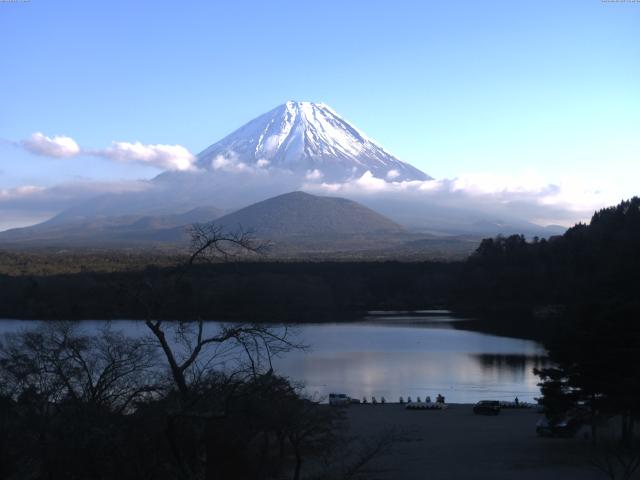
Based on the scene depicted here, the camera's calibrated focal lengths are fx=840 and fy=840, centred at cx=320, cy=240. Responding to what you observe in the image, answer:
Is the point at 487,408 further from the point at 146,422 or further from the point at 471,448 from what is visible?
the point at 146,422

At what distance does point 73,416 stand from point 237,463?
985 millimetres

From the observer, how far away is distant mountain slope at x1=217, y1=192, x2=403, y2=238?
9675 centimetres

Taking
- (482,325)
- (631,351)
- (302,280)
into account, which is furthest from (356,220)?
(631,351)

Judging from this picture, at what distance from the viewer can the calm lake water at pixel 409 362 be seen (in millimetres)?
16297

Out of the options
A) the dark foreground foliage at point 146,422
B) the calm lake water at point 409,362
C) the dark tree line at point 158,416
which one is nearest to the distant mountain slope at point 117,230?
the calm lake water at point 409,362

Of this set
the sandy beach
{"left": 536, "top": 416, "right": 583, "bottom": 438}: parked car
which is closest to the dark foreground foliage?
the sandy beach

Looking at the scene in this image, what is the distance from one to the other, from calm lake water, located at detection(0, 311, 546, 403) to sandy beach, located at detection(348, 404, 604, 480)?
1904 mm

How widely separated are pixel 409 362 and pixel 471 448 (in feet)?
34.6

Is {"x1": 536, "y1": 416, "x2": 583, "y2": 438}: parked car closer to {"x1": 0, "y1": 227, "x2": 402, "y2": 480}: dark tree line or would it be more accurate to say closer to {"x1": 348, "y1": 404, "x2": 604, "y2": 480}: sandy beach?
{"x1": 348, "y1": 404, "x2": 604, "y2": 480}: sandy beach

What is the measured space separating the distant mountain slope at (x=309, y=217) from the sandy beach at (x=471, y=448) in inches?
3156

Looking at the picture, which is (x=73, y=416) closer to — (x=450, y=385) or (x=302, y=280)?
(x=450, y=385)

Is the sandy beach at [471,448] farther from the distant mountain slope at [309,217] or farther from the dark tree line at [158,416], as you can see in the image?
the distant mountain slope at [309,217]

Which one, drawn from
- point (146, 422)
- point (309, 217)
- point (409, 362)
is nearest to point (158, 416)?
point (146, 422)

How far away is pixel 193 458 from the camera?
12.4 feet
